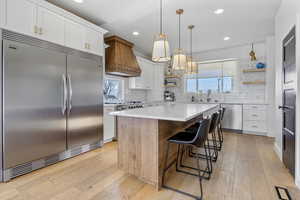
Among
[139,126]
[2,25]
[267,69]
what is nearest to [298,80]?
[139,126]

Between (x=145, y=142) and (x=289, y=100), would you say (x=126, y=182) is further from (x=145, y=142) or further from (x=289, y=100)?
Result: (x=289, y=100)

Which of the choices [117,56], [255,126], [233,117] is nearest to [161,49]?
[117,56]

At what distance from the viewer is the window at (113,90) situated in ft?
14.2

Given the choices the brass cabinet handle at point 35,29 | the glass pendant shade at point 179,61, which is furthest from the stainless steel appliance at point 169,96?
the brass cabinet handle at point 35,29

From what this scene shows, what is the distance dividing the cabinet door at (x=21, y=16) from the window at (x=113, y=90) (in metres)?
2.21

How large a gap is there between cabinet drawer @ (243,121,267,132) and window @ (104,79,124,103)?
152 inches

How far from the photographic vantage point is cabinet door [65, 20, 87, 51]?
263cm

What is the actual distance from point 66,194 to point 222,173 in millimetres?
2058

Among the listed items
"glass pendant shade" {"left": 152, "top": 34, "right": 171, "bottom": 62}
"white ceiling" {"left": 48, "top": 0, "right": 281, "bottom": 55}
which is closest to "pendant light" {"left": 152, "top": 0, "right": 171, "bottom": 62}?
"glass pendant shade" {"left": 152, "top": 34, "right": 171, "bottom": 62}

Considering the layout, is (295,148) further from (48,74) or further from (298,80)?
(48,74)

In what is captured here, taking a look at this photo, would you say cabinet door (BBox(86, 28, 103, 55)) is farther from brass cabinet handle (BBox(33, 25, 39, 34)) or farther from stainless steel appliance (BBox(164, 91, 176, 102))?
stainless steel appliance (BBox(164, 91, 176, 102))

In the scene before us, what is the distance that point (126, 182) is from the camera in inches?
77.6

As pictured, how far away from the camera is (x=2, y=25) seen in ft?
6.27

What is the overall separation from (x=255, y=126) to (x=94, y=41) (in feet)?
15.9
